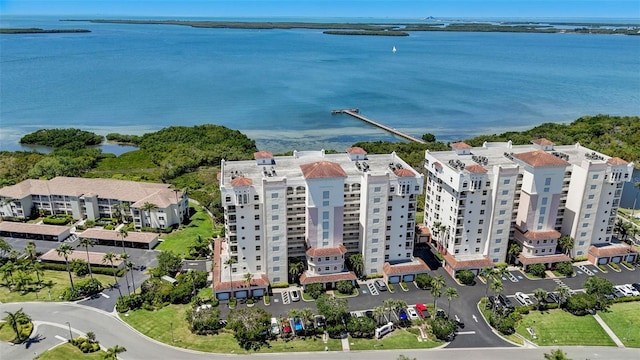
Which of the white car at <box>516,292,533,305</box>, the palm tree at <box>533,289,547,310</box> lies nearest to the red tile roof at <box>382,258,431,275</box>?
the white car at <box>516,292,533,305</box>

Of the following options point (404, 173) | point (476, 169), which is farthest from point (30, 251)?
point (476, 169)

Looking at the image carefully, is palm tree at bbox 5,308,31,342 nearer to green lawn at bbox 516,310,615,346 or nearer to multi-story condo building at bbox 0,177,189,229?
multi-story condo building at bbox 0,177,189,229

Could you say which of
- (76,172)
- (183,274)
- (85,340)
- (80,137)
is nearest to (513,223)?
(183,274)

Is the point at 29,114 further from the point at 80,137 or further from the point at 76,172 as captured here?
the point at 76,172

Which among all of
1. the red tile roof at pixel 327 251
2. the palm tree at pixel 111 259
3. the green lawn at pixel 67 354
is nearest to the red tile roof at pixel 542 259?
the red tile roof at pixel 327 251

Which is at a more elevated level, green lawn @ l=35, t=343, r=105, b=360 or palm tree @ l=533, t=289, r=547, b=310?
palm tree @ l=533, t=289, r=547, b=310

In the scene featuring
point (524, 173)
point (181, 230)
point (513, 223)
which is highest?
point (524, 173)
